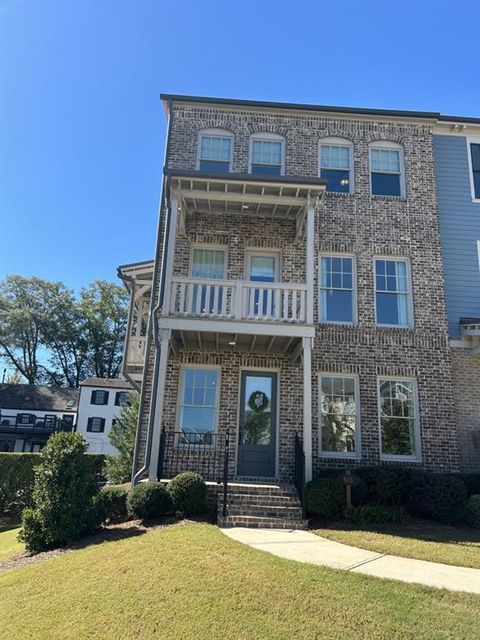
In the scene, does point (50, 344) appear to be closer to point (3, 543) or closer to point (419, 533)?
point (3, 543)

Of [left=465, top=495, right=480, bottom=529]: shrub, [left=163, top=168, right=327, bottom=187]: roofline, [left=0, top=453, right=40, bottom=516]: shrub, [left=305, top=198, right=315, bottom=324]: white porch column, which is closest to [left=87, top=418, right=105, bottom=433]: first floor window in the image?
[left=0, top=453, right=40, bottom=516]: shrub

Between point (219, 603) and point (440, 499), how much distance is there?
6.26 m

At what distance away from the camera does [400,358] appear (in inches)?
461

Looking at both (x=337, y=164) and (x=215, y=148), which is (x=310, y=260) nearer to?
(x=337, y=164)

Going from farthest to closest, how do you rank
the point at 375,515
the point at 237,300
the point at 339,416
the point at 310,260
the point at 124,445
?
the point at 124,445
the point at 339,416
the point at 310,260
the point at 237,300
the point at 375,515

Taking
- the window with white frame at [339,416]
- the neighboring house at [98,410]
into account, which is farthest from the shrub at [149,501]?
the neighboring house at [98,410]

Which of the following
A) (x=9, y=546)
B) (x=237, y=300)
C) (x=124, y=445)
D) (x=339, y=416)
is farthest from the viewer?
(x=124, y=445)

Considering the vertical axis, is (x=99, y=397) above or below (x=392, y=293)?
below

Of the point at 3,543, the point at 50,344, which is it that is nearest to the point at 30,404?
the point at 50,344

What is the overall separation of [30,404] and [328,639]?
42.9 meters

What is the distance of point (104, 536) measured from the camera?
7.57 meters

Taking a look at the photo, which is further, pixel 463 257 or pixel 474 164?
pixel 474 164

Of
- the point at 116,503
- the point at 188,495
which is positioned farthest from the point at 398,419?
the point at 116,503

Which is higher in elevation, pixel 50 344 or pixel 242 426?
pixel 50 344
